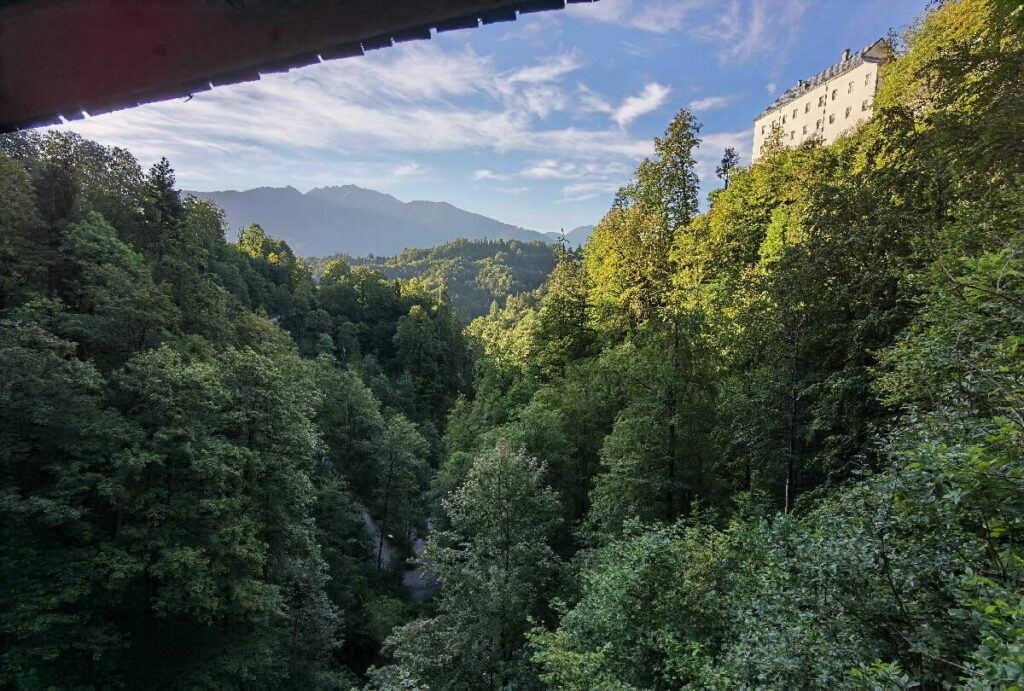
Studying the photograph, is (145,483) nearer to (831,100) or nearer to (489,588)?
(489,588)

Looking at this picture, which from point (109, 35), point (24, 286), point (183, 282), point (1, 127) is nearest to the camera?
point (109, 35)

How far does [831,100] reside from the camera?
48062 mm

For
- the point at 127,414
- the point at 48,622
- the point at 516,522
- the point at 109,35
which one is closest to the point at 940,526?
the point at 109,35

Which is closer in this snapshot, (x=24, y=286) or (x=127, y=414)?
(x=127, y=414)

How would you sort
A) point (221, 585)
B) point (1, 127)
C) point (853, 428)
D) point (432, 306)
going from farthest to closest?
point (432, 306), point (221, 585), point (853, 428), point (1, 127)

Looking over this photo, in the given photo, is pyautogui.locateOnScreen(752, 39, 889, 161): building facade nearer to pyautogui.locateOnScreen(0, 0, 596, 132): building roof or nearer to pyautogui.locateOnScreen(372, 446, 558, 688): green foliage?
pyautogui.locateOnScreen(372, 446, 558, 688): green foliage

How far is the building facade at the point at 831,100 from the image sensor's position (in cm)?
4344

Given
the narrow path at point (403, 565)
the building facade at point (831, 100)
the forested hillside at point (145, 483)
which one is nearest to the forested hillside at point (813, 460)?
the forested hillside at point (145, 483)

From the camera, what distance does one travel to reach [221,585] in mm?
16188

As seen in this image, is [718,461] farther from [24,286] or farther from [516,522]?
[24,286]

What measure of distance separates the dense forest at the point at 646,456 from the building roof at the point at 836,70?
2715cm

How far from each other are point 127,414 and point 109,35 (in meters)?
19.0

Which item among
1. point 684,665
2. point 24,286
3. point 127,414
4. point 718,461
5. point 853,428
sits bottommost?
point 684,665

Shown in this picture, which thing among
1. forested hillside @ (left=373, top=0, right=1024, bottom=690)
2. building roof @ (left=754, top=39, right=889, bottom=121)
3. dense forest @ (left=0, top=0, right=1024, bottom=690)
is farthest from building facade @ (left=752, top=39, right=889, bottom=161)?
forested hillside @ (left=373, top=0, right=1024, bottom=690)
